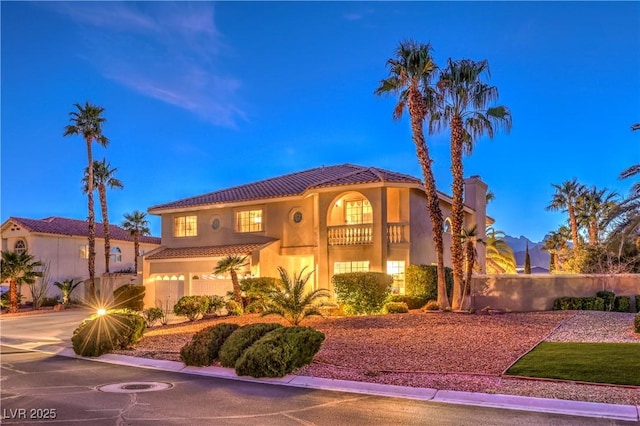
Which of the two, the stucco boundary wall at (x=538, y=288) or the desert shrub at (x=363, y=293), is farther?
the stucco boundary wall at (x=538, y=288)

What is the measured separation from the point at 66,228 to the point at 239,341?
37.9 meters

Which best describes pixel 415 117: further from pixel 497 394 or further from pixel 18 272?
pixel 18 272

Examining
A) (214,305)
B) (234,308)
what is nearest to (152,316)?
(214,305)

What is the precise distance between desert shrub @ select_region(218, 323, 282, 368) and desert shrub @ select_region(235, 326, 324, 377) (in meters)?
0.37

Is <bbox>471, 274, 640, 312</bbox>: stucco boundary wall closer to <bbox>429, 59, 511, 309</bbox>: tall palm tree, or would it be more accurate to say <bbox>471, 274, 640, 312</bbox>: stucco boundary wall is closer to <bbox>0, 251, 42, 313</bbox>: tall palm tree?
<bbox>429, 59, 511, 309</bbox>: tall palm tree

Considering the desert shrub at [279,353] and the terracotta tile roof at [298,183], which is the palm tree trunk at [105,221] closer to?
the terracotta tile roof at [298,183]

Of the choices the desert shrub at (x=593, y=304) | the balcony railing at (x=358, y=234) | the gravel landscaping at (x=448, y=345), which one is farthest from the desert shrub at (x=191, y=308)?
the desert shrub at (x=593, y=304)

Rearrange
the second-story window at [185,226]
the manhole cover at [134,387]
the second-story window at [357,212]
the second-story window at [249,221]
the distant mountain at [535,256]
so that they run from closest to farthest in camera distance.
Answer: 1. the manhole cover at [134,387]
2. the second-story window at [357,212]
3. the second-story window at [249,221]
4. the second-story window at [185,226]
5. the distant mountain at [535,256]

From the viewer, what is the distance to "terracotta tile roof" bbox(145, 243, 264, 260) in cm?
2838

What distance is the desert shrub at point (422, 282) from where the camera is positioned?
24.2 metres

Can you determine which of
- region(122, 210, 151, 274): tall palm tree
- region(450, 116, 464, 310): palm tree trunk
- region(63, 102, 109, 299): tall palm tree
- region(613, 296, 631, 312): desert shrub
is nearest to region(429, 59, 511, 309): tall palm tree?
region(450, 116, 464, 310): palm tree trunk

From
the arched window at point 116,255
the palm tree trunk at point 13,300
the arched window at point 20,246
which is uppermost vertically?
the arched window at point 20,246

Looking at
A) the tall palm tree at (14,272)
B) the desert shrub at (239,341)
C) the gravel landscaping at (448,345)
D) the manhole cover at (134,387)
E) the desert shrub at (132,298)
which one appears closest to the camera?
the gravel landscaping at (448,345)

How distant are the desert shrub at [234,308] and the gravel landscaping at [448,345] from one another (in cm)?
194
